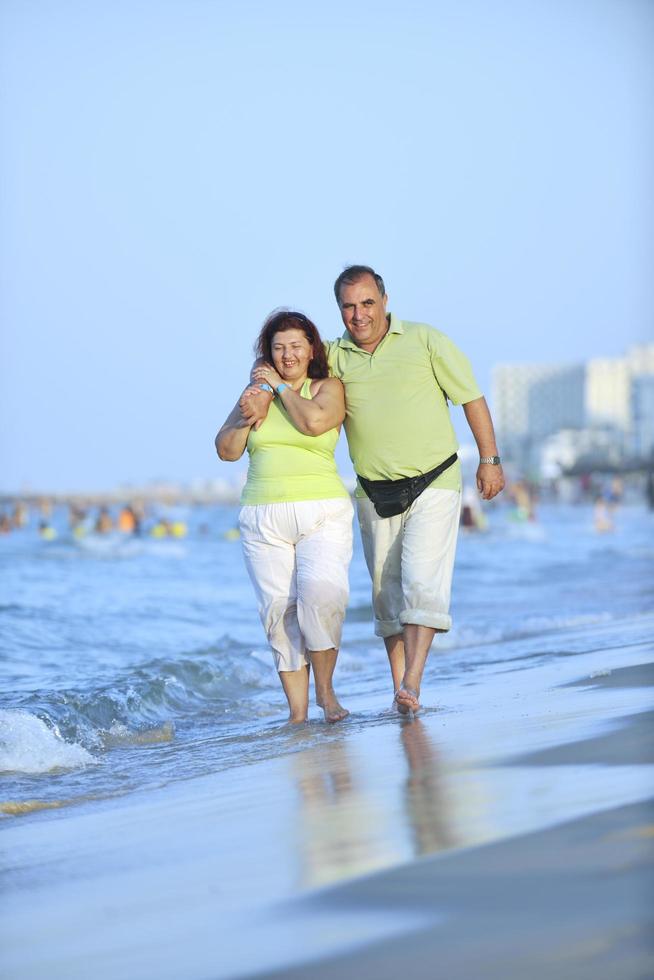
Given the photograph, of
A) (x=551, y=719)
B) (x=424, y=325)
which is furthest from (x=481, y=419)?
(x=551, y=719)

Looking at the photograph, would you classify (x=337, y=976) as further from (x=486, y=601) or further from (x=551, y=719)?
(x=486, y=601)

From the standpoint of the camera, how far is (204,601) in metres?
14.4

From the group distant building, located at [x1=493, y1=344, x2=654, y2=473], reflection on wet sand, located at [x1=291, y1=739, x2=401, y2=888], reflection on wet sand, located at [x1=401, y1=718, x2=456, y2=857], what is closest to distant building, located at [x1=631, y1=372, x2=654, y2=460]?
distant building, located at [x1=493, y1=344, x2=654, y2=473]

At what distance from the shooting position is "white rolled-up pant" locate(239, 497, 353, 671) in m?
4.97

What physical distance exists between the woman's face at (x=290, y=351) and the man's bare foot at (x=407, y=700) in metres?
1.23

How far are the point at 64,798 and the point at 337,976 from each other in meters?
2.32

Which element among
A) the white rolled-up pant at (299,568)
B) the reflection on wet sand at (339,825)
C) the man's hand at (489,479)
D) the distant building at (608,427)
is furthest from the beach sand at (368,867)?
the distant building at (608,427)

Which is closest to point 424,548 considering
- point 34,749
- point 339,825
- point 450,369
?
point 450,369

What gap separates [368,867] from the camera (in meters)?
2.48

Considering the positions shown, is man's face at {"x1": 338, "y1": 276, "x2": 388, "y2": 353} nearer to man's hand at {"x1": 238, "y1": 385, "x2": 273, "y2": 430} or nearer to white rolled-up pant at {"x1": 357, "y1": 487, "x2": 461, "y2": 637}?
man's hand at {"x1": 238, "y1": 385, "x2": 273, "y2": 430}

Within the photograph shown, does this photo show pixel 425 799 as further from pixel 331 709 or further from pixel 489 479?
pixel 489 479

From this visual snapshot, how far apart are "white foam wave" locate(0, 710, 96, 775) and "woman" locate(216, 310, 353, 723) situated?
0.92m

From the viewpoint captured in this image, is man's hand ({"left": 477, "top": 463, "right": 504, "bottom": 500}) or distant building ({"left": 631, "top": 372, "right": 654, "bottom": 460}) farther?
distant building ({"left": 631, "top": 372, "right": 654, "bottom": 460})

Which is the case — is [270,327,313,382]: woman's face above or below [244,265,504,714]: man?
above
